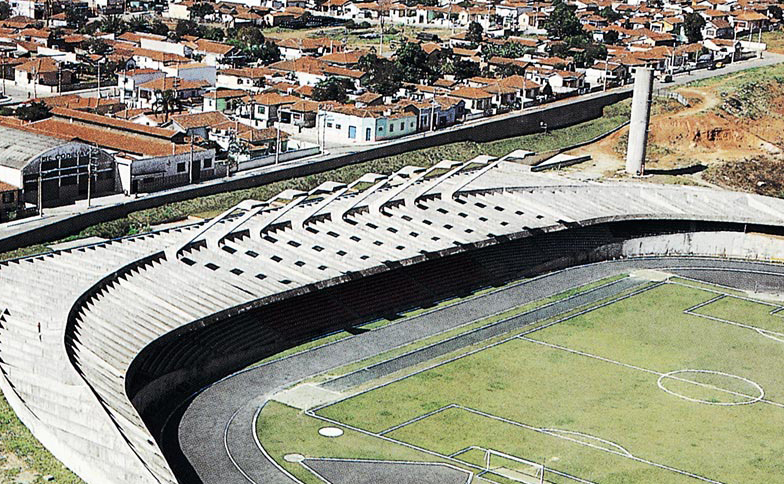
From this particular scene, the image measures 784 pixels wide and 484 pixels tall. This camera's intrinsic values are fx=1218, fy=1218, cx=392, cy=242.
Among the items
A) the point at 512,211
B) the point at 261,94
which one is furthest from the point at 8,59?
the point at 512,211

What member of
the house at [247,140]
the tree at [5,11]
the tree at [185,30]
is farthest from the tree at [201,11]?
the house at [247,140]

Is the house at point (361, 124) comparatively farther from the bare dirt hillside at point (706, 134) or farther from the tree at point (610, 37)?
the tree at point (610, 37)

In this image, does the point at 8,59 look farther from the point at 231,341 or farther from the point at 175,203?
the point at 231,341

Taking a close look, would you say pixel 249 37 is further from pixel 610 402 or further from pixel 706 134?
pixel 610 402

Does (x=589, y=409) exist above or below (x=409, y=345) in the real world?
below

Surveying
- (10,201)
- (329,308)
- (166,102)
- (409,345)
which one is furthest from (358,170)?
(409,345)

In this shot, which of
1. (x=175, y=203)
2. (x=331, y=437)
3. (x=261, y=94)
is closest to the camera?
(x=331, y=437)
